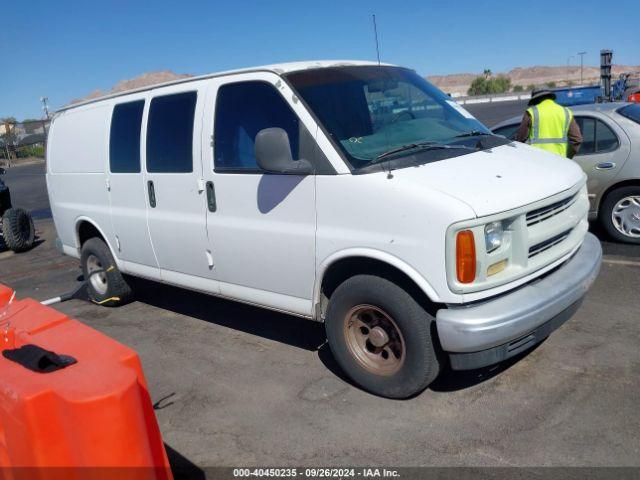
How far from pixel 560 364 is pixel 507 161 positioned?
1.45 m

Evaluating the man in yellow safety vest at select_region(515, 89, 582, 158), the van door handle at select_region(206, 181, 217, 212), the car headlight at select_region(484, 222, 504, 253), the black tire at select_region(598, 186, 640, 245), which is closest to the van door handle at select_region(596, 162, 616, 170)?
the black tire at select_region(598, 186, 640, 245)

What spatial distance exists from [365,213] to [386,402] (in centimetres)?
123

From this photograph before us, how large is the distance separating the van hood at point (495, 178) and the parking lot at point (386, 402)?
1235mm

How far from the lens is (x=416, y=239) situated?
3.46m

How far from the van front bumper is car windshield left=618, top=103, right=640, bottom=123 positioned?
408cm

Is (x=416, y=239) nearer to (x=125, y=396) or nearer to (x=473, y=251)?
(x=473, y=251)

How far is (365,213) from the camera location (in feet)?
12.1

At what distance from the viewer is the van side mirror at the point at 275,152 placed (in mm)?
3832

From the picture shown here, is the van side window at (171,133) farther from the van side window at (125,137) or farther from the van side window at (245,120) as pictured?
the van side window at (245,120)

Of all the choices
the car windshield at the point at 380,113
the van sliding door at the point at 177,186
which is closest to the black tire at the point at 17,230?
the van sliding door at the point at 177,186

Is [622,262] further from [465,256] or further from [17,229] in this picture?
[17,229]

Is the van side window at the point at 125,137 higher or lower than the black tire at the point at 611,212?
higher

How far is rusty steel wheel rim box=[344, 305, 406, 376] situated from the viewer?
3797 mm

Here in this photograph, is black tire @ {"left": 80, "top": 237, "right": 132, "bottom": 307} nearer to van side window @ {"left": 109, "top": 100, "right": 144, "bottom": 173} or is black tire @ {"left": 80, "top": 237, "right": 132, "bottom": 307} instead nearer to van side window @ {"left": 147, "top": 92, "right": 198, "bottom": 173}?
van side window @ {"left": 109, "top": 100, "right": 144, "bottom": 173}
